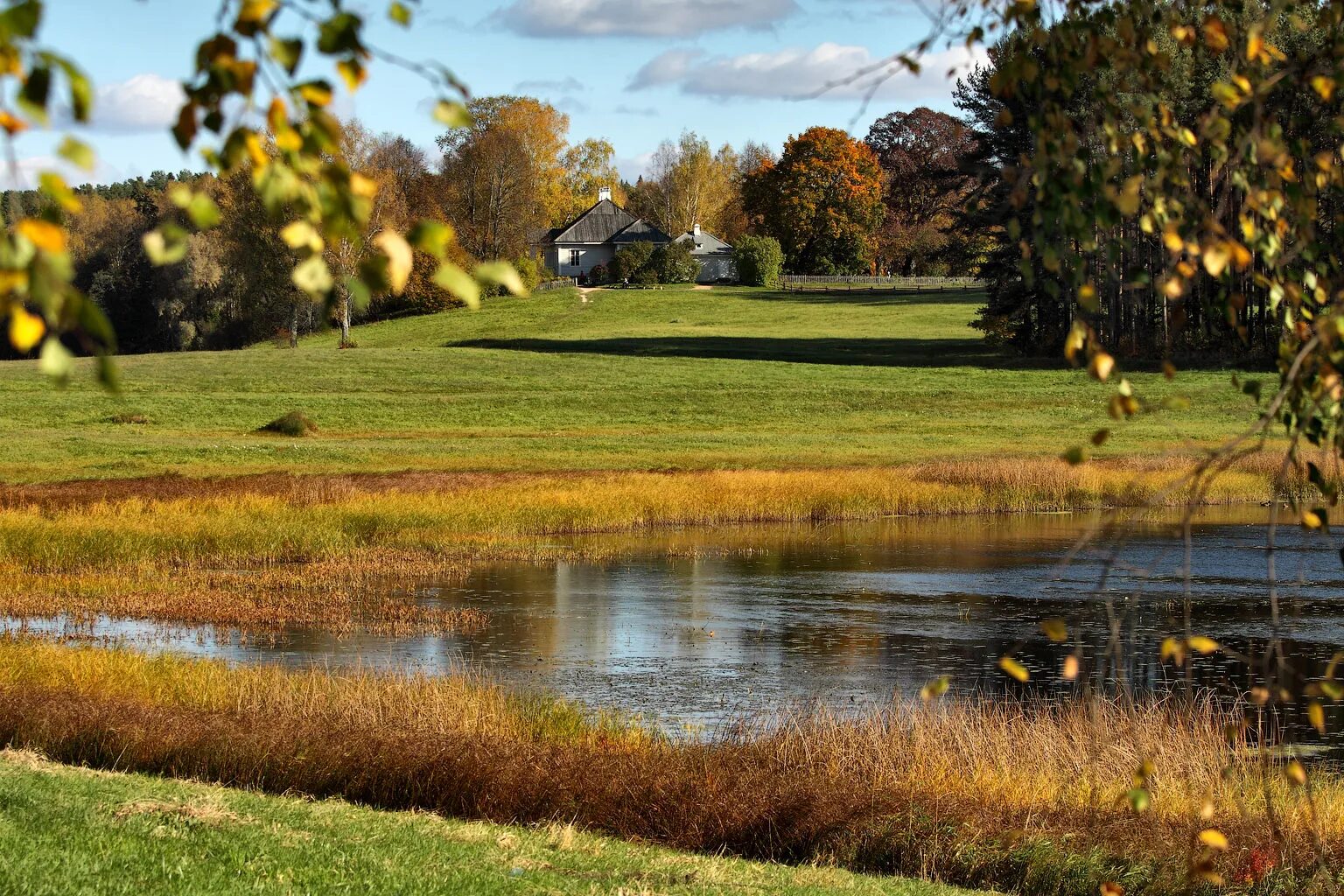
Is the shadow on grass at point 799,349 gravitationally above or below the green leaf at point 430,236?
below

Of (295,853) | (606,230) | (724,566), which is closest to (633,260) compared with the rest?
(606,230)

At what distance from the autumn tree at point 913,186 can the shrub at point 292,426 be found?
71.6 meters

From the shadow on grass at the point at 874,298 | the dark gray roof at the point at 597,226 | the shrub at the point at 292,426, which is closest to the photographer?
the shrub at the point at 292,426

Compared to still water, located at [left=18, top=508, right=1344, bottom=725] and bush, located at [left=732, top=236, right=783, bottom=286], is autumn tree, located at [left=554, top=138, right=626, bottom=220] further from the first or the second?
still water, located at [left=18, top=508, right=1344, bottom=725]

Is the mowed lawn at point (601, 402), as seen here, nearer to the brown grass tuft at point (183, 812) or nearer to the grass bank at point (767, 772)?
the grass bank at point (767, 772)

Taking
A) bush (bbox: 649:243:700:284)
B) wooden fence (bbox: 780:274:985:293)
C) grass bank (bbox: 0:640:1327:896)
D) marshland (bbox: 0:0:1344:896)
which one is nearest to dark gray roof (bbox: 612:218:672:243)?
bush (bbox: 649:243:700:284)

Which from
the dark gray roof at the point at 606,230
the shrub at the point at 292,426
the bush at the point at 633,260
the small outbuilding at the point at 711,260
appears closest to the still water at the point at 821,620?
the shrub at the point at 292,426

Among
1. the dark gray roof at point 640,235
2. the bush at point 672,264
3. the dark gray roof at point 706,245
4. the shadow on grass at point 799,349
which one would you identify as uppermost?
the dark gray roof at point 640,235

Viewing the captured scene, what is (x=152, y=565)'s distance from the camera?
94.0ft

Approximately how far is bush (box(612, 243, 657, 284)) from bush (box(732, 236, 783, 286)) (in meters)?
6.97

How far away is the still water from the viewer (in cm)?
1991

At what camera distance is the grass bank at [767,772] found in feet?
35.3

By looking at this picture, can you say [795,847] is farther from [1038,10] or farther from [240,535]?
[240,535]

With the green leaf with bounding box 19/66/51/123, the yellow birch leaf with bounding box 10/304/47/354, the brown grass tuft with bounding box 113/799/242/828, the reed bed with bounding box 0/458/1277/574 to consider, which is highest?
the green leaf with bounding box 19/66/51/123
